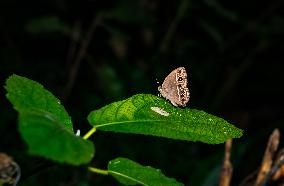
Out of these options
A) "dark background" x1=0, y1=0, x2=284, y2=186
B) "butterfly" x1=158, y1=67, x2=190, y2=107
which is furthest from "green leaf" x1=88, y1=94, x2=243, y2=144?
"dark background" x1=0, y1=0, x2=284, y2=186

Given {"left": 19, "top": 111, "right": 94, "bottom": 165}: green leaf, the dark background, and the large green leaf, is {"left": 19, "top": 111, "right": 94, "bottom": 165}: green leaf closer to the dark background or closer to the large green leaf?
the large green leaf

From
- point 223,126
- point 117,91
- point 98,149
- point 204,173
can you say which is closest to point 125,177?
point 223,126

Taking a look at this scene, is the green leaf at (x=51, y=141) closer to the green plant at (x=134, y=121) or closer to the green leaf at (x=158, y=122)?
the green plant at (x=134, y=121)

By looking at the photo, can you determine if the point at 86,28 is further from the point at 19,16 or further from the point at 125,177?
the point at 125,177

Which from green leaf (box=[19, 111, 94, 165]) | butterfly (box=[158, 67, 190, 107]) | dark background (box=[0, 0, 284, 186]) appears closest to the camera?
green leaf (box=[19, 111, 94, 165])

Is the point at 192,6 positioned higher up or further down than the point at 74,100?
higher up
